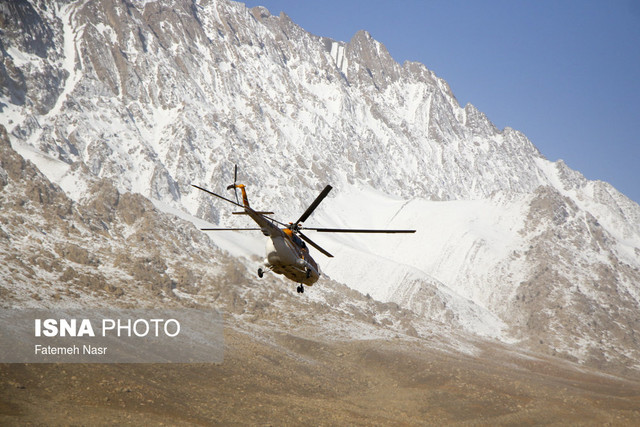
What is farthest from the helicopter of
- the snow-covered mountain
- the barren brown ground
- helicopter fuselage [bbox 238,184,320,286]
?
the snow-covered mountain

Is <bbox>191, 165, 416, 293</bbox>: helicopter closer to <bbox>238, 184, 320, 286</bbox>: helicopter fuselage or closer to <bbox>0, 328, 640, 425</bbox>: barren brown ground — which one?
<bbox>238, 184, 320, 286</bbox>: helicopter fuselage

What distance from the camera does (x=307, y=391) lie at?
6309cm

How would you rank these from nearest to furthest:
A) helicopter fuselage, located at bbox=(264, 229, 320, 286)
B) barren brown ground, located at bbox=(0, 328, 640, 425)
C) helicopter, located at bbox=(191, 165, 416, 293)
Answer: helicopter, located at bbox=(191, 165, 416, 293), helicopter fuselage, located at bbox=(264, 229, 320, 286), barren brown ground, located at bbox=(0, 328, 640, 425)

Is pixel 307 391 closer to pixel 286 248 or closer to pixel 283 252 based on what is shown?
pixel 286 248

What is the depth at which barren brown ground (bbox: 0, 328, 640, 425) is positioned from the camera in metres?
43.5

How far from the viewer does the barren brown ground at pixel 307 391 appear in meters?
43.5

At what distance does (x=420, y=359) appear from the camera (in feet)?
265

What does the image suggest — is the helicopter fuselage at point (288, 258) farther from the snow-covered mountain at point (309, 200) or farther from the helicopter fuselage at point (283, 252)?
the snow-covered mountain at point (309, 200)

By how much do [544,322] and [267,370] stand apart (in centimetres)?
8244

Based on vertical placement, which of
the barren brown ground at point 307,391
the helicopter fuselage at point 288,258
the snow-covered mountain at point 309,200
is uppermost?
the snow-covered mountain at point 309,200

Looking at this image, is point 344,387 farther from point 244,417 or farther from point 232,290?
point 232,290

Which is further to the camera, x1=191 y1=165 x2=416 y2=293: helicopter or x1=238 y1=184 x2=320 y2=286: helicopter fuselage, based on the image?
x1=238 y1=184 x2=320 y2=286: helicopter fuselage

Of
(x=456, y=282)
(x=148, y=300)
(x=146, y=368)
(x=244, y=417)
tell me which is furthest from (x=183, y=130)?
(x=244, y=417)

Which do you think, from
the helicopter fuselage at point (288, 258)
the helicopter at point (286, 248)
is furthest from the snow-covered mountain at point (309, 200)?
the helicopter at point (286, 248)
